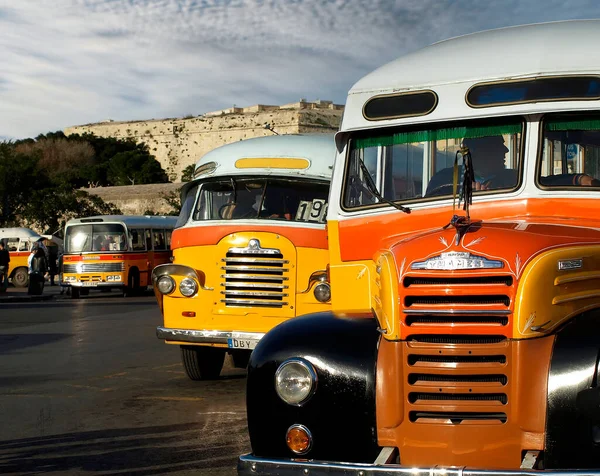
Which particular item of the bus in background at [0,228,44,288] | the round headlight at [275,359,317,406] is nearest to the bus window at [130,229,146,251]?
the bus in background at [0,228,44,288]

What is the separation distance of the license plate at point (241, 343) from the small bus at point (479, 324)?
14.1 feet

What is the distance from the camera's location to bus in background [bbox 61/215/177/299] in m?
31.2

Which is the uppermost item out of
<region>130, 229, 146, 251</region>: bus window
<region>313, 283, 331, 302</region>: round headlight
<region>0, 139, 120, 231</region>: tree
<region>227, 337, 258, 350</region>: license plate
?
<region>0, 139, 120, 231</region>: tree

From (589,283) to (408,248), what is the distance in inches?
34.8

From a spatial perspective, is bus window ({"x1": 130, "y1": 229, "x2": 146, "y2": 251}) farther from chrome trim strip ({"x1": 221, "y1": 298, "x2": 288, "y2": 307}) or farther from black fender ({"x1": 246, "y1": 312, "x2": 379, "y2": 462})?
black fender ({"x1": 246, "y1": 312, "x2": 379, "y2": 462})

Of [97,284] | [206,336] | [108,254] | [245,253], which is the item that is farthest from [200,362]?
[108,254]

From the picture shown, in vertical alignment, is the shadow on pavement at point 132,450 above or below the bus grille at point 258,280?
below

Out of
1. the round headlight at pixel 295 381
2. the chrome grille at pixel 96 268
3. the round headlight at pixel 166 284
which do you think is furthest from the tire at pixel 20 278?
the round headlight at pixel 295 381

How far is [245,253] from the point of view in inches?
416

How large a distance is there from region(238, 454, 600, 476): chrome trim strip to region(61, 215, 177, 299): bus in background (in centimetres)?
Result: 2702

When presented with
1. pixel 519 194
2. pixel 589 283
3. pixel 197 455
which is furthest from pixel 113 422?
pixel 589 283

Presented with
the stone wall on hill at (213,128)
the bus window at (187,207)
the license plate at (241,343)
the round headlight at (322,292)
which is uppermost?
the stone wall on hill at (213,128)

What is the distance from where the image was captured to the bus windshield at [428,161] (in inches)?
225

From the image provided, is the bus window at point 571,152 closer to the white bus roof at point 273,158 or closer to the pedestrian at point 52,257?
the white bus roof at point 273,158
